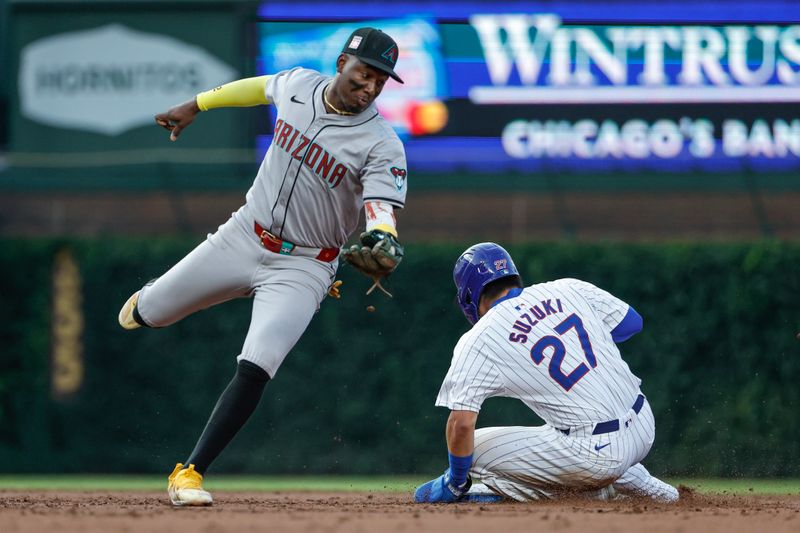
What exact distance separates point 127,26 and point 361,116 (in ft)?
28.5

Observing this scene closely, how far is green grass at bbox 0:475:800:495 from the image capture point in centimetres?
789

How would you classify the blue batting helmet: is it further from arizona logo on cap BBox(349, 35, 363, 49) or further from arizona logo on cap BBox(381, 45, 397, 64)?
arizona logo on cap BBox(349, 35, 363, 49)

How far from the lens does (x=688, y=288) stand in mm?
9195

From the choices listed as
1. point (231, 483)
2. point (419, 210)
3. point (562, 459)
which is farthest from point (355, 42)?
point (419, 210)

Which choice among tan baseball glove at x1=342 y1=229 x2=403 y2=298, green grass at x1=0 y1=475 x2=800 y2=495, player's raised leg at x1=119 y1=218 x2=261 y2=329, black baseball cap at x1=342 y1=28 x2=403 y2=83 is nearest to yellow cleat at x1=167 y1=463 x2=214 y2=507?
player's raised leg at x1=119 y1=218 x2=261 y2=329

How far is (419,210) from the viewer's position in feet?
35.1

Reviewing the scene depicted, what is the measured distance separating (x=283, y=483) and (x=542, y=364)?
13.5 ft

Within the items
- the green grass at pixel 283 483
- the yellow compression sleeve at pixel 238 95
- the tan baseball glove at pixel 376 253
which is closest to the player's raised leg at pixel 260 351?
the tan baseball glove at pixel 376 253

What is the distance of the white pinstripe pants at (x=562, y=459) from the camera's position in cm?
520

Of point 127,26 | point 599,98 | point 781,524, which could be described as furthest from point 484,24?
point 781,524

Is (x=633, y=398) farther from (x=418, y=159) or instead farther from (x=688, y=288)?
(x=418, y=159)

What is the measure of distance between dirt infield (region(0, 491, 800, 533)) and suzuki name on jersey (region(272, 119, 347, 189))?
1.41 metres

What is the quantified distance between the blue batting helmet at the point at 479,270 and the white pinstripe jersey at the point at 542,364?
0.16 meters

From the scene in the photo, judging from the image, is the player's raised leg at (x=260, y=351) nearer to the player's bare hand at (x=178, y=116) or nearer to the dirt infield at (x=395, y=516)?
the dirt infield at (x=395, y=516)
